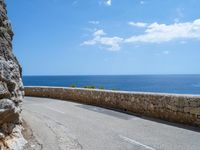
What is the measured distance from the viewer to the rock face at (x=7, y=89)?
5719 mm

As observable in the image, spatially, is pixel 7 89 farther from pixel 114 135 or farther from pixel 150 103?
pixel 150 103

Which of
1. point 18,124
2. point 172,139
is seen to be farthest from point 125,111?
point 18,124

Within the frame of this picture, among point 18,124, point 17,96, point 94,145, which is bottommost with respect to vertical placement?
point 94,145

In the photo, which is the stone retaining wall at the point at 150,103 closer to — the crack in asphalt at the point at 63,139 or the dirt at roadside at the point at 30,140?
the crack in asphalt at the point at 63,139

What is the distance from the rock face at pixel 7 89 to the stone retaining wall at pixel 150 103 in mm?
5544

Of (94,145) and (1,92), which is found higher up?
(1,92)

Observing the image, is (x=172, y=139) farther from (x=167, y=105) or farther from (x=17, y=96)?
(x=17, y=96)

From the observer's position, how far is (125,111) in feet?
41.2

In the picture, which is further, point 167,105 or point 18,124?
point 167,105

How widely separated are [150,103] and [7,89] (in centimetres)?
658

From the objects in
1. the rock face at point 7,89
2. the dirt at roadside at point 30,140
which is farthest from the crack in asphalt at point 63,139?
the rock face at point 7,89

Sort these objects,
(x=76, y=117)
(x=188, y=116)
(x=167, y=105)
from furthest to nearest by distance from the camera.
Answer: (x=76, y=117)
(x=167, y=105)
(x=188, y=116)

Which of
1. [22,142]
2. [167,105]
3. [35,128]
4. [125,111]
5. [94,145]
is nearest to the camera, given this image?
[22,142]

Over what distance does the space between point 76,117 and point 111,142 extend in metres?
4.21
